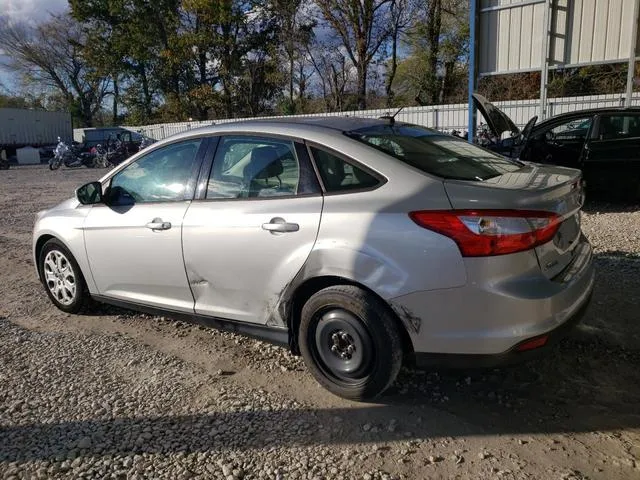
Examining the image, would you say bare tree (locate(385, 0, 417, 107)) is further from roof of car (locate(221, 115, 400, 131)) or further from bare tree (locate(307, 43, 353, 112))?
roof of car (locate(221, 115, 400, 131))

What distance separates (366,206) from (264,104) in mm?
34689

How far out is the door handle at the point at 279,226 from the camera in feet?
9.95

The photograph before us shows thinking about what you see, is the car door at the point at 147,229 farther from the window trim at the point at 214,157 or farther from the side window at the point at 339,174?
the side window at the point at 339,174

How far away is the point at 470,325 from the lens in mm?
2613

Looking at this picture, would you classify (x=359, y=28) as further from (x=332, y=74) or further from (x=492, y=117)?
(x=492, y=117)

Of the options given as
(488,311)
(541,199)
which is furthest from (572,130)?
(488,311)

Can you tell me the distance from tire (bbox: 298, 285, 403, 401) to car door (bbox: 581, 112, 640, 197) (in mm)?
6587

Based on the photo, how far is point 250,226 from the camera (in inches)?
126

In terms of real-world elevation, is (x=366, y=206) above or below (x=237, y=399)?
above

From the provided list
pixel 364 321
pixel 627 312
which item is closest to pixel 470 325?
pixel 364 321

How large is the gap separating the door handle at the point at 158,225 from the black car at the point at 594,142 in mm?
5442

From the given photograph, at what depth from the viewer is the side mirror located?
4176 millimetres

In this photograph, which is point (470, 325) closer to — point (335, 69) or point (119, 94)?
point (335, 69)

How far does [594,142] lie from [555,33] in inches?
114
